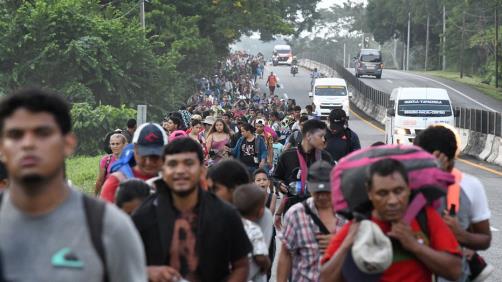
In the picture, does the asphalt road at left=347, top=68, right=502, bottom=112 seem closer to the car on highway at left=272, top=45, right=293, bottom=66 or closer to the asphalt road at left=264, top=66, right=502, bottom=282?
the asphalt road at left=264, top=66, right=502, bottom=282

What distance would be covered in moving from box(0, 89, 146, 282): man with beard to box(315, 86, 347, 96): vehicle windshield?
49977 millimetres

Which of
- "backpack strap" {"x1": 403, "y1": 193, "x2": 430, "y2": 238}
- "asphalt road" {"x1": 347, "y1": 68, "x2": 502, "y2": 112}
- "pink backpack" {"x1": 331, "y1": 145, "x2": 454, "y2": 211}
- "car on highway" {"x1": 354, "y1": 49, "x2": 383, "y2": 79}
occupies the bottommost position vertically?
"asphalt road" {"x1": 347, "y1": 68, "x2": 502, "y2": 112}

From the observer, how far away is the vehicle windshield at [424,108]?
117ft

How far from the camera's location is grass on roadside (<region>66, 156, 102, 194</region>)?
22.7 meters

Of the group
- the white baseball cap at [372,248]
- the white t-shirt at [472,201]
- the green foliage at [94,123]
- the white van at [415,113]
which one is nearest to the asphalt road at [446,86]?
the white van at [415,113]

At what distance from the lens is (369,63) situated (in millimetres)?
83375

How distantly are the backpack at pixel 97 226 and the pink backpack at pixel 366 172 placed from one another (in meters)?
1.70

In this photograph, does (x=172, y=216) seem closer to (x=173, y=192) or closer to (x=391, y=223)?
(x=173, y=192)

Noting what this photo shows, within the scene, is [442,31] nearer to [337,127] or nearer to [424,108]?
[424,108]

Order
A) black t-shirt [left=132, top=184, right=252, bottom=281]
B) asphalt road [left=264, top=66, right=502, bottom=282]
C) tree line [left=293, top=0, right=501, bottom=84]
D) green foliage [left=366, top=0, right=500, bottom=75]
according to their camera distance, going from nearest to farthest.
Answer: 1. black t-shirt [left=132, top=184, right=252, bottom=281]
2. asphalt road [left=264, top=66, right=502, bottom=282]
3. tree line [left=293, top=0, right=501, bottom=84]
4. green foliage [left=366, top=0, right=500, bottom=75]

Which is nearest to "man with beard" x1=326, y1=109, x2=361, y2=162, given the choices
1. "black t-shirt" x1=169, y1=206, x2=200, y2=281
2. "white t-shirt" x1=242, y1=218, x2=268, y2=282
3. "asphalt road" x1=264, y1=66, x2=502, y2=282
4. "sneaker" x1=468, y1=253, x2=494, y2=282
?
"asphalt road" x1=264, y1=66, x2=502, y2=282

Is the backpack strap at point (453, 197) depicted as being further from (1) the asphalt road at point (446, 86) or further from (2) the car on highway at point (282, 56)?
(2) the car on highway at point (282, 56)

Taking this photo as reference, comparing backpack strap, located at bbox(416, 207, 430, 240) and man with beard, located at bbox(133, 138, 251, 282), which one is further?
man with beard, located at bbox(133, 138, 251, 282)

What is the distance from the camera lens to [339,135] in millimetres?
13414
